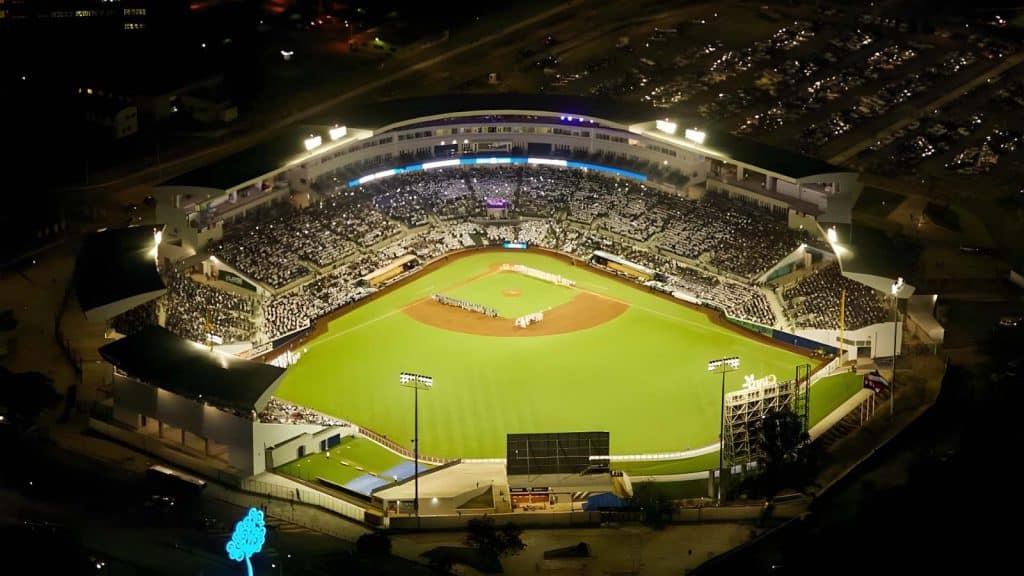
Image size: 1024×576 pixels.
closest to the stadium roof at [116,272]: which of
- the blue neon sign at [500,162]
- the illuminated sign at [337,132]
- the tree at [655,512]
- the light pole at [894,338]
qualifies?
the illuminated sign at [337,132]

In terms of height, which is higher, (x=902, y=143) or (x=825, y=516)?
(x=902, y=143)

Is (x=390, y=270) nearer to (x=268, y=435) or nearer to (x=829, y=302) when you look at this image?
(x=268, y=435)

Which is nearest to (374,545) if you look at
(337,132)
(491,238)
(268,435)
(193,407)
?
(268,435)

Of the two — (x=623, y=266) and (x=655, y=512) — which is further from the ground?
(x=623, y=266)

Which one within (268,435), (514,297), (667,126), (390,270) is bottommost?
(268,435)

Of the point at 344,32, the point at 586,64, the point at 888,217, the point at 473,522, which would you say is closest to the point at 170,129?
the point at 344,32

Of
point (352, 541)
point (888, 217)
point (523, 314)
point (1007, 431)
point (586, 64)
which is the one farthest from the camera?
point (586, 64)

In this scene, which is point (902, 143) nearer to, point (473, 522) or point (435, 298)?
point (435, 298)
